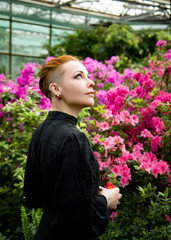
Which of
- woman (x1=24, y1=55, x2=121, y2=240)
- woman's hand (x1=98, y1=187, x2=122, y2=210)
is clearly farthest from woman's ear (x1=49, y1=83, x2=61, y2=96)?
woman's hand (x1=98, y1=187, x2=122, y2=210)

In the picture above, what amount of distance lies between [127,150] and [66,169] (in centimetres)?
157

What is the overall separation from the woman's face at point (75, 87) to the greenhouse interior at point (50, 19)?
8382mm

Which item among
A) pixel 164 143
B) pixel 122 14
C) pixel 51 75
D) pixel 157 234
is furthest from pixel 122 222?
pixel 122 14

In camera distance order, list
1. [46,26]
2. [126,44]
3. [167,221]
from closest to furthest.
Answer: [167,221] → [126,44] → [46,26]

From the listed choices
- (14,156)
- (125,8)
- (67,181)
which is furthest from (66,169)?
(125,8)

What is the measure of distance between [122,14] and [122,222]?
34.5 ft

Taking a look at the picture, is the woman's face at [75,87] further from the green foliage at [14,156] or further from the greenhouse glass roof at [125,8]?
the greenhouse glass roof at [125,8]

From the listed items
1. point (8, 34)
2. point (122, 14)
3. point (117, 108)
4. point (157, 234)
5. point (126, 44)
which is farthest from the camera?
point (122, 14)

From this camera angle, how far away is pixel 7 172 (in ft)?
9.21

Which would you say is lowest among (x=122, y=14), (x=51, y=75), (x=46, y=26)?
(x=51, y=75)

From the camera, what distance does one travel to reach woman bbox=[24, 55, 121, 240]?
38.8 inches

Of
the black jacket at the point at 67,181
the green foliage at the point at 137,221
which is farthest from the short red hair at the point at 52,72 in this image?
the green foliage at the point at 137,221

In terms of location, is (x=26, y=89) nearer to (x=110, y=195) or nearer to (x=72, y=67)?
(x=72, y=67)

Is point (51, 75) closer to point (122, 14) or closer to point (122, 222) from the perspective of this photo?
point (122, 222)
